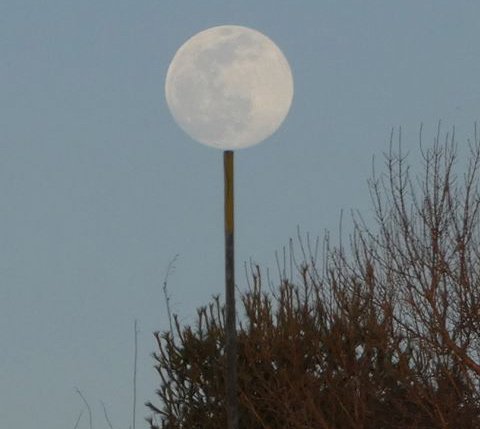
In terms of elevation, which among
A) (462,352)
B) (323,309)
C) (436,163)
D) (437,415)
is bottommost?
(437,415)

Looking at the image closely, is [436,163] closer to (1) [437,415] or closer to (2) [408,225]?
(2) [408,225]

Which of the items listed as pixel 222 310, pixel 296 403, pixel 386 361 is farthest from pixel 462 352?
pixel 222 310

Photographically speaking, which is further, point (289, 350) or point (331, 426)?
point (289, 350)

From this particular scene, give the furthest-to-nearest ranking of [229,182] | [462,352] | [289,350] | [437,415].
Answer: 1. [289,350]
2. [462,352]
3. [437,415]
4. [229,182]

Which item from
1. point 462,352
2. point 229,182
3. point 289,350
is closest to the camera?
point 229,182

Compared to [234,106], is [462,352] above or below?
below

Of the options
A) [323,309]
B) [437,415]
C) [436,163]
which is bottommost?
[437,415]

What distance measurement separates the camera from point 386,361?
18953mm

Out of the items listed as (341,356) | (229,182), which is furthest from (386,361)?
(229,182)

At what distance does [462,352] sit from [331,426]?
213 centimetres

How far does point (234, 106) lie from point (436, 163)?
4.40 metres

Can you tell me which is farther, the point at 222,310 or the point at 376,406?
the point at 222,310

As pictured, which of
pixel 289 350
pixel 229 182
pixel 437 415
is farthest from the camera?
pixel 289 350

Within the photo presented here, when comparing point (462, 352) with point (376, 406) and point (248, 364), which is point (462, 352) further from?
point (248, 364)
